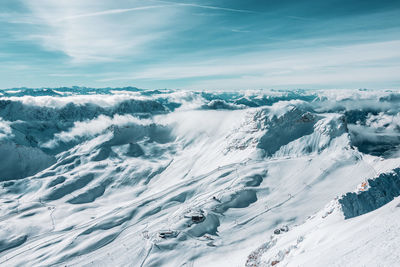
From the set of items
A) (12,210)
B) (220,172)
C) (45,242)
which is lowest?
(12,210)

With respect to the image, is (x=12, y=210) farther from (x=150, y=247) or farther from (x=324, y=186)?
(x=324, y=186)

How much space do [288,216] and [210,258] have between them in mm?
40176

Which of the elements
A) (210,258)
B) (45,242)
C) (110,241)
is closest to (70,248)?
(110,241)

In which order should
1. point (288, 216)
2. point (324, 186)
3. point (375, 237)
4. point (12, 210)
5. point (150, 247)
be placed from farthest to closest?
point (12, 210) < point (324, 186) < point (288, 216) < point (150, 247) < point (375, 237)

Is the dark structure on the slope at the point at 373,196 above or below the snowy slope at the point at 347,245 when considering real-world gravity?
below

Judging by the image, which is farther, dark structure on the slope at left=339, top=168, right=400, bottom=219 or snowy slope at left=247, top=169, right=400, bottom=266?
dark structure on the slope at left=339, top=168, right=400, bottom=219

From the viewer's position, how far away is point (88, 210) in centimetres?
16500

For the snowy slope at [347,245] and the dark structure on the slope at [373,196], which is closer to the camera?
the snowy slope at [347,245]

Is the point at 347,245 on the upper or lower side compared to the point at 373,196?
upper

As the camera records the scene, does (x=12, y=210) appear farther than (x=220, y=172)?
Yes

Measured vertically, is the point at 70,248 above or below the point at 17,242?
above

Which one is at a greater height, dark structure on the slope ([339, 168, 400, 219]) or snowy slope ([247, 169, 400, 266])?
snowy slope ([247, 169, 400, 266])

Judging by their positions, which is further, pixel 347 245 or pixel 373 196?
pixel 373 196

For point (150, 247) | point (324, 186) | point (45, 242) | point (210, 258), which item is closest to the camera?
point (210, 258)
